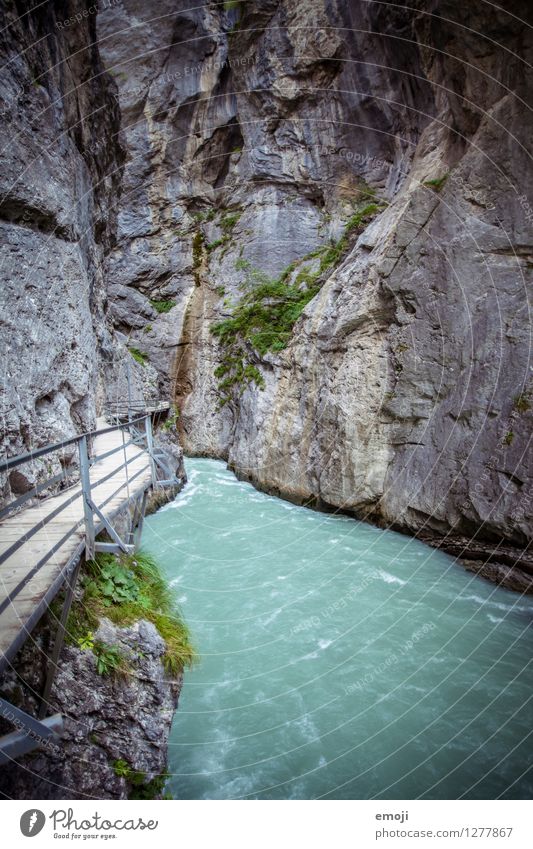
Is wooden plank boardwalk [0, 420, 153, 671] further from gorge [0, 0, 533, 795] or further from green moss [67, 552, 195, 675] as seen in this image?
gorge [0, 0, 533, 795]

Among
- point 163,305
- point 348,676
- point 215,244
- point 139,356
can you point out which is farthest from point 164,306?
point 348,676

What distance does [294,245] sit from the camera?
74.4 feet

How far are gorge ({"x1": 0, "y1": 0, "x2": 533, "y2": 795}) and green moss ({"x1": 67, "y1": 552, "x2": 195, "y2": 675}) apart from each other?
176cm

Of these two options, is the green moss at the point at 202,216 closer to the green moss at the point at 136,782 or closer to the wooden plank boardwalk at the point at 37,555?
the wooden plank boardwalk at the point at 37,555

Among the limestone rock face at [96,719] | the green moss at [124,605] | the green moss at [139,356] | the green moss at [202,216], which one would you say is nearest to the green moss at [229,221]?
the green moss at [202,216]

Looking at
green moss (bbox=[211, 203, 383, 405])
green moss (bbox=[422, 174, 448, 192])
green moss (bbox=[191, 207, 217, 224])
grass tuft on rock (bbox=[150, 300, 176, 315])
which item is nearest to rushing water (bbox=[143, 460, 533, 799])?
green moss (bbox=[422, 174, 448, 192])

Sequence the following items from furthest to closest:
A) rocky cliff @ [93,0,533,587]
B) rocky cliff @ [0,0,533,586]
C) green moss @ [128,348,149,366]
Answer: green moss @ [128,348,149,366] < rocky cliff @ [93,0,533,587] < rocky cliff @ [0,0,533,586]

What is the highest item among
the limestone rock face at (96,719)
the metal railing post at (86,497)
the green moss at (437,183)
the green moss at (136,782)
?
the green moss at (437,183)

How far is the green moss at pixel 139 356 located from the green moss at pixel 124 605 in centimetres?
2000

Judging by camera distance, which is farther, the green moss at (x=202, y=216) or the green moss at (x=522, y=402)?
the green moss at (x=202, y=216)

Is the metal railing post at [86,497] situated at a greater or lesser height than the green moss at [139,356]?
lesser

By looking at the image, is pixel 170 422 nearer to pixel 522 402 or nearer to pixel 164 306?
pixel 164 306
